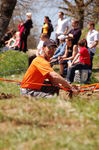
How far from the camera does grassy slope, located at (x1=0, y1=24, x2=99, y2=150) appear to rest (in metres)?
4.48

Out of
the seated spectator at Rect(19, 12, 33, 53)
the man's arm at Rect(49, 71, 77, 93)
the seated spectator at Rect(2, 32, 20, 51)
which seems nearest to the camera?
the man's arm at Rect(49, 71, 77, 93)

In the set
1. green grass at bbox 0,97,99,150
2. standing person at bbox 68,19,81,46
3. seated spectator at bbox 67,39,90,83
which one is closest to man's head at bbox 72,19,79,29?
standing person at bbox 68,19,81,46

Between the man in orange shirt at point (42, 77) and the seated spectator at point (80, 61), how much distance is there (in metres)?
5.17

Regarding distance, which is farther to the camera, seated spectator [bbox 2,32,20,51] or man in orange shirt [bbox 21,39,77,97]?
seated spectator [bbox 2,32,20,51]

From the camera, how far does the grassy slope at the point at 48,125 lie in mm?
4484

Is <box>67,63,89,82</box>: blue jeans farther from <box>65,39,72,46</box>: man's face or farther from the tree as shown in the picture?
the tree

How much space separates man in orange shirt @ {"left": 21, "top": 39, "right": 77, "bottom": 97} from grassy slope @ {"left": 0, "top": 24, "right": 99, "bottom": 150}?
2.25 metres

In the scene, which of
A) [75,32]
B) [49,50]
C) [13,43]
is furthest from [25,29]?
[49,50]

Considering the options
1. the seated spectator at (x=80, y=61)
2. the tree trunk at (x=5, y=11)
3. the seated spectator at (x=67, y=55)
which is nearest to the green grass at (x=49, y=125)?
the seated spectator at (x=80, y=61)

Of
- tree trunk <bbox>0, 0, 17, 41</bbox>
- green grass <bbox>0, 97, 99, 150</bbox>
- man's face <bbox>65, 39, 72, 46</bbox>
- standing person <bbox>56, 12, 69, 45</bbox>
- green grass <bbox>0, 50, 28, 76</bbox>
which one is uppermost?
tree trunk <bbox>0, 0, 17, 41</bbox>

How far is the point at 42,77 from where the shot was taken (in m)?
8.80

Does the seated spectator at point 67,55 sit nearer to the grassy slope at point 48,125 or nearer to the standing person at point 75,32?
the standing person at point 75,32

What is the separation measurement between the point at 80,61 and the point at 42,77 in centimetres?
559

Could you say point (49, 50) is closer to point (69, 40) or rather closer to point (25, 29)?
point (69, 40)
